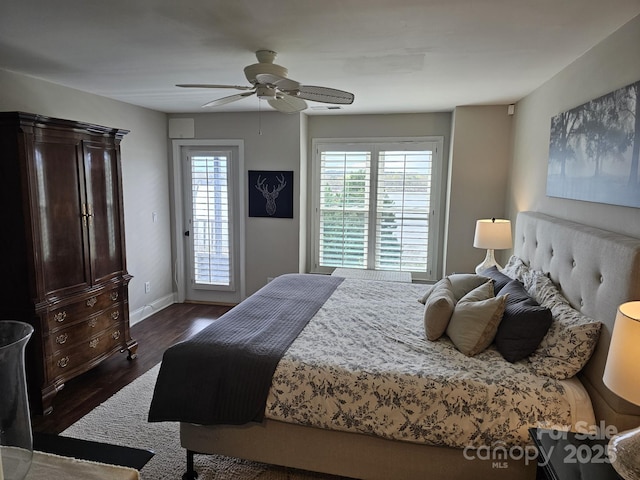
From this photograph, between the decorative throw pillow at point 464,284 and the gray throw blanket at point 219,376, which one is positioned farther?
the decorative throw pillow at point 464,284

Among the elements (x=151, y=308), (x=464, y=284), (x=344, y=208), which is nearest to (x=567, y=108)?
(x=464, y=284)

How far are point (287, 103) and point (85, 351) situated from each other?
2.47m

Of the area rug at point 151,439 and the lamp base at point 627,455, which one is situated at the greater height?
the lamp base at point 627,455

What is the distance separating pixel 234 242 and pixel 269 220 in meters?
0.57

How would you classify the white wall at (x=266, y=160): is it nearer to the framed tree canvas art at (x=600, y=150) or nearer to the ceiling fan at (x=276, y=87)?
the ceiling fan at (x=276, y=87)

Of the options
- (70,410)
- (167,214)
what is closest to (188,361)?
(70,410)

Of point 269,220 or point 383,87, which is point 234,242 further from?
point 383,87

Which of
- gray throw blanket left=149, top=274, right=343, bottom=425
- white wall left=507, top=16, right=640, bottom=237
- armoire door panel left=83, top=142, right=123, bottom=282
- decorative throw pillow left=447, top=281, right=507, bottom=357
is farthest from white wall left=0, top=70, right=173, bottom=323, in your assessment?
white wall left=507, top=16, right=640, bottom=237

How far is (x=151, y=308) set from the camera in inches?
193

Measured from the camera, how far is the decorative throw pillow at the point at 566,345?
190 cm

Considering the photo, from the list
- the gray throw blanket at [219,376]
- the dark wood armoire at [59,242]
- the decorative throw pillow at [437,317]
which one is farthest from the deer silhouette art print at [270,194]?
the decorative throw pillow at [437,317]

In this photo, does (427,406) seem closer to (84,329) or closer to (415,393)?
(415,393)

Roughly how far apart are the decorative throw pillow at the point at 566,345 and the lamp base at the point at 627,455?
1.95 ft

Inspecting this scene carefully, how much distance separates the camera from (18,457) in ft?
3.02
